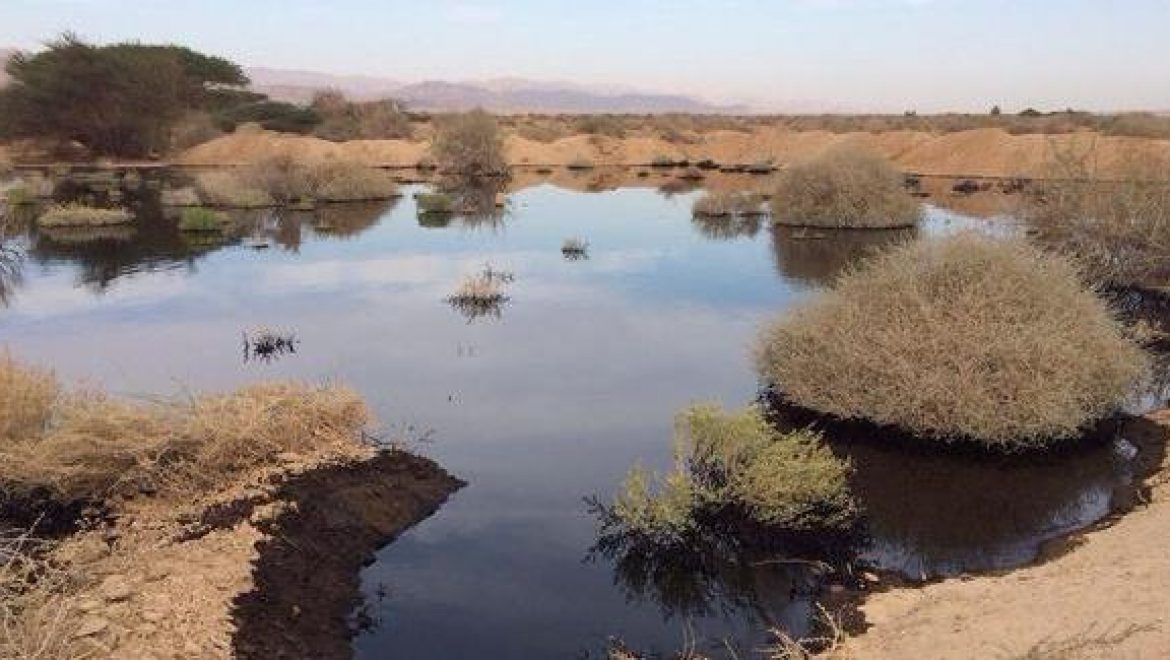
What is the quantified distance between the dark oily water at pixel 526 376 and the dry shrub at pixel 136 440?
Result: 6.21ft

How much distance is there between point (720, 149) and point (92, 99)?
42392mm

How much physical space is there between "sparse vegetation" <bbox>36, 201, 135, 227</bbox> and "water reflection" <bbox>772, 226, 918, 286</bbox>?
20844 mm

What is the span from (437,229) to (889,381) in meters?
21.8

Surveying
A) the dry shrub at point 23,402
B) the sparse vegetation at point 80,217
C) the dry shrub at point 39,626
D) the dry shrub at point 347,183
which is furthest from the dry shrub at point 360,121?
the dry shrub at point 39,626

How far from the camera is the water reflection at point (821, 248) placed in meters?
23.5

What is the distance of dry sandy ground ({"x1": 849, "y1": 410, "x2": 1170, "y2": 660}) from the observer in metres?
6.18

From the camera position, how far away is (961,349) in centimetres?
1146

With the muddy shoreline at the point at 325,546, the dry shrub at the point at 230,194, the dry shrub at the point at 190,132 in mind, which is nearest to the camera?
the muddy shoreline at the point at 325,546

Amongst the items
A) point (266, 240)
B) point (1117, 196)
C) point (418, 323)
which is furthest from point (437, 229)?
point (1117, 196)

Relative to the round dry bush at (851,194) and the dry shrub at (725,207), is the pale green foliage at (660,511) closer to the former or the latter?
the round dry bush at (851,194)

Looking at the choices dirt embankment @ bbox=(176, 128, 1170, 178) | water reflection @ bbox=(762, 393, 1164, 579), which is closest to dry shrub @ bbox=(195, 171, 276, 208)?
dirt embankment @ bbox=(176, 128, 1170, 178)

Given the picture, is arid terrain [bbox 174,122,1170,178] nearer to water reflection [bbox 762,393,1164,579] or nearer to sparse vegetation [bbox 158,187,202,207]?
sparse vegetation [bbox 158,187,202,207]

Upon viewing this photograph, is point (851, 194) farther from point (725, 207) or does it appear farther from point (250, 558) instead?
point (250, 558)

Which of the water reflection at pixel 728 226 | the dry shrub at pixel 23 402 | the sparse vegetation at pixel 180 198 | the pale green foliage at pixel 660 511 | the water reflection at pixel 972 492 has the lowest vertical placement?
the sparse vegetation at pixel 180 198
